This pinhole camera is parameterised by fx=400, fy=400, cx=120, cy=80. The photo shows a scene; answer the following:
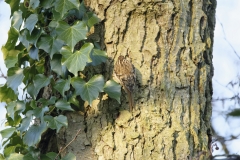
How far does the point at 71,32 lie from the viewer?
171 centimetres

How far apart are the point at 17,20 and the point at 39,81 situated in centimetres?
31

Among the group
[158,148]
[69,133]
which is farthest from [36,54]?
[158,148]

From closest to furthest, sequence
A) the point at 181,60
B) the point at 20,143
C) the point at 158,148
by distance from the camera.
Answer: the point at 158,148
the point at 181,60
the point at 20,143

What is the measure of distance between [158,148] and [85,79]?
0.44m

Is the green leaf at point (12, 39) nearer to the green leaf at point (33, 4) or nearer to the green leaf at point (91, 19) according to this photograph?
the green leaf at point (33, 4)

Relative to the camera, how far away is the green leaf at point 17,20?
1862 mm

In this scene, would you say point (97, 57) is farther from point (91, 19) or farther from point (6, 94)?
point (6, 94)

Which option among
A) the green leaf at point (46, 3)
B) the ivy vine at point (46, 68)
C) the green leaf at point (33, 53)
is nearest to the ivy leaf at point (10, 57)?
the ivy vine at point (46, 68)

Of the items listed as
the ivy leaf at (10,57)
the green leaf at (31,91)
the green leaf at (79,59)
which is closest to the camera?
the green leaf at (79,59)

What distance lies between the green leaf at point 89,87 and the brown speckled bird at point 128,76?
0.08 meters

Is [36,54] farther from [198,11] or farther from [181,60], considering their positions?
[198,11]

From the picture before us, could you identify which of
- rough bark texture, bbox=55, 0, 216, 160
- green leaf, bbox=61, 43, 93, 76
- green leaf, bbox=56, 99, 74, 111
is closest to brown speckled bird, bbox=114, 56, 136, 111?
rough bark texture, bbox=55, 0, 216, 160

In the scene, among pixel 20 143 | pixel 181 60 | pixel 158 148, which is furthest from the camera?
pixel 20 143

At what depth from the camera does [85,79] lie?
5.80ft
